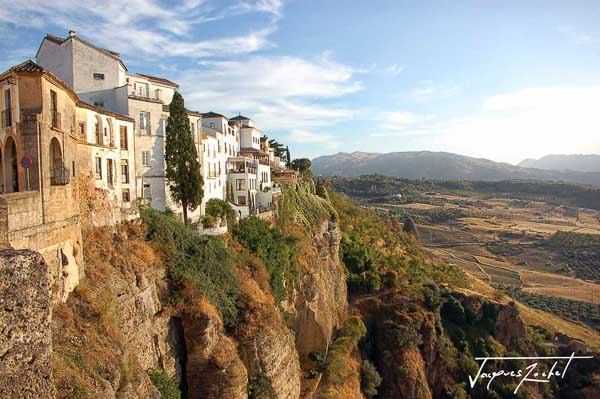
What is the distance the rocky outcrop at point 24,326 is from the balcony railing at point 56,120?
8.24m

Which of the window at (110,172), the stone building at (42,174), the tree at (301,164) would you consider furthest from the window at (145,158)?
the tree at (301,164)

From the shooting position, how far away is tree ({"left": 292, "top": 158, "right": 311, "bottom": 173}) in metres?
59.6

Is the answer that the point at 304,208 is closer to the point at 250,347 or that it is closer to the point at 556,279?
the point at 250,347

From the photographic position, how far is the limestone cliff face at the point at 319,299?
2948 centimetres

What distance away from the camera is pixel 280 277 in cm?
2673

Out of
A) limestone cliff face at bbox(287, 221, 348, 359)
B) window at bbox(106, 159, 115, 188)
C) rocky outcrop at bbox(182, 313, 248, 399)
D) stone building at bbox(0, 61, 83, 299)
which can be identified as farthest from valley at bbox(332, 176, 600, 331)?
stone building at bbox(0, 61, 83, 299)

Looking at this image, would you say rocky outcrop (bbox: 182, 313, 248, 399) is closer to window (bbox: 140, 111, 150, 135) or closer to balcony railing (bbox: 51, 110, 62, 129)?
balcony railing (bbox: 51, 110, 62, 129)

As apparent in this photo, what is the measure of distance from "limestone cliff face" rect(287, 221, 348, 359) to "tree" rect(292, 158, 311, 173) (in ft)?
77.5

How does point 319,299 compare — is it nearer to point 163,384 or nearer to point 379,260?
point 379,260

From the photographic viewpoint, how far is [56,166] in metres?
13.5

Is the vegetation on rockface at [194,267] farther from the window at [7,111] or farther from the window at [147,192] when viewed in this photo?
the window at [7,111]

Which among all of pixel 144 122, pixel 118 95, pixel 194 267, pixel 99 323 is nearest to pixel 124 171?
pixel 144 122

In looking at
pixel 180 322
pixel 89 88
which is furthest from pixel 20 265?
pixel 89 88
